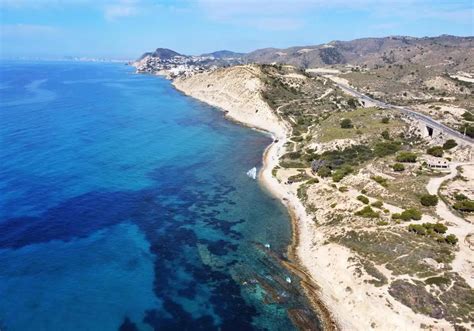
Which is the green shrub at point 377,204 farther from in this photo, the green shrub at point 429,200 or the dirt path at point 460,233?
the dirt path at point 460,233

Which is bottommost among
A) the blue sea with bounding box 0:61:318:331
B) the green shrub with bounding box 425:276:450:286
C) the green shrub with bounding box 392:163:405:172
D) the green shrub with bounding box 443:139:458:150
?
the blue sea with bounding box 0:61:318:331

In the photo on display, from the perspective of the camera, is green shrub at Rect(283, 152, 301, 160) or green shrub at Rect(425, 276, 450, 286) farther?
green shrub at Rect(283, 152, 301, 160)

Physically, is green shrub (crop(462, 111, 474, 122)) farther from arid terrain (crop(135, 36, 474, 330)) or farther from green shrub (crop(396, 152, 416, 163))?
green shrub (crop(396, 152, 416, 163))

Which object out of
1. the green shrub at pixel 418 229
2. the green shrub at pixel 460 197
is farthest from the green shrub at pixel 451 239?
the green shrub at pixel 460 197

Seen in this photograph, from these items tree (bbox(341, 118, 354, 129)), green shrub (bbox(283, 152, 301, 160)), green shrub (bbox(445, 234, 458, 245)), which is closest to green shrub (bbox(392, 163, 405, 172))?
green shrub (bbox(445, 234, 458, 245))

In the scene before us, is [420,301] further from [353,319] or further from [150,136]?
[150,136]

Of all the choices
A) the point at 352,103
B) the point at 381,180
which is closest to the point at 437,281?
the point at 381,180

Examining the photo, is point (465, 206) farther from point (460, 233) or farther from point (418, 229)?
point (418, 229)
